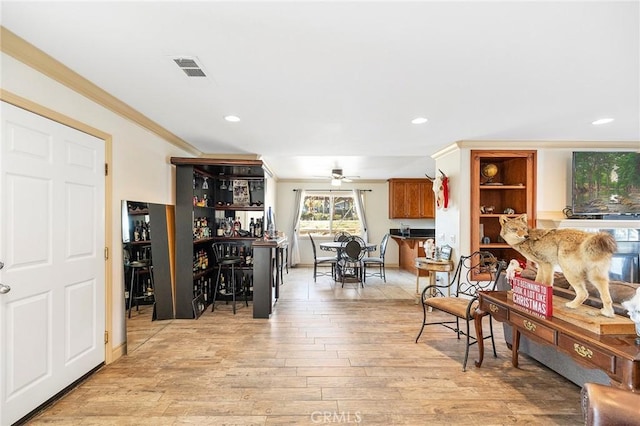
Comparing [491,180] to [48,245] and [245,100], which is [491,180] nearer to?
[245,100]

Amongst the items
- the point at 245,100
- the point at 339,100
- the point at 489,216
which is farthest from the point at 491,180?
the point at 245,100

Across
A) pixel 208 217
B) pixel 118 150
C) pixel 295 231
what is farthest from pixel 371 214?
pixel 118 150

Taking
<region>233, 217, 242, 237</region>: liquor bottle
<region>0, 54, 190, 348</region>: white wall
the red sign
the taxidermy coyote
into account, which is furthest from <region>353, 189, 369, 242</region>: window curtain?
the taxidermy coyote

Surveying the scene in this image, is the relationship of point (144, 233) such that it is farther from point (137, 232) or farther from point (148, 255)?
point (148, 255)

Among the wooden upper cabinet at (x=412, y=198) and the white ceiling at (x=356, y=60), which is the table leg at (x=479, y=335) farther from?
the wooden upper cabinet at (x=412, y=198)

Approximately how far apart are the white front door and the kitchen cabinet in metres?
4.39

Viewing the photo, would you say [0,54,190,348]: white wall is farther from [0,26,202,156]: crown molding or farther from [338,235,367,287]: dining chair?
[338,235,367,287]: dining chair

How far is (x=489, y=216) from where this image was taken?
168 inches

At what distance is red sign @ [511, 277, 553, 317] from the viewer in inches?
76.7

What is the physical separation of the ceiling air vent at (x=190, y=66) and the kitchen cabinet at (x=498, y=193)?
364cm

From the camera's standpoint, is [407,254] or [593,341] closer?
[593,341]

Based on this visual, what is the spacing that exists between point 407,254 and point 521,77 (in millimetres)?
5811

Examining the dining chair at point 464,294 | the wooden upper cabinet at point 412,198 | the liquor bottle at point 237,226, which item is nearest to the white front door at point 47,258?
the liquor bottle at point 237,226

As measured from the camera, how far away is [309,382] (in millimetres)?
2377
